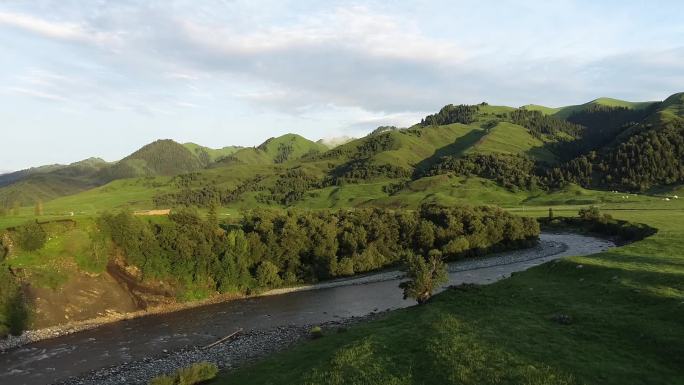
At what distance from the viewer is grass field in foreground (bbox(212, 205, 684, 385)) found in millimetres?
32812

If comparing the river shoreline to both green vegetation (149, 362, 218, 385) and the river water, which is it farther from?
green vegetation (149, 362, 218, 385)

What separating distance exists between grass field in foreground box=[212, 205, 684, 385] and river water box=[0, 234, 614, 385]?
20.2 m

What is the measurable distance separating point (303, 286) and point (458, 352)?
2505 inches

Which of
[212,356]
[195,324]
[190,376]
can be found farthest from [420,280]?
[195,324]

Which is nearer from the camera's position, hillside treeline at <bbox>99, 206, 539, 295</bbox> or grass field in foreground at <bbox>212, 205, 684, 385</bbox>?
grass field in foreground at <bbox>212, 205, 684, 385</bbox>

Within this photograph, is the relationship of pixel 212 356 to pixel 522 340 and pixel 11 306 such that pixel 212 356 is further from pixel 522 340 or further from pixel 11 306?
pixel 11 306

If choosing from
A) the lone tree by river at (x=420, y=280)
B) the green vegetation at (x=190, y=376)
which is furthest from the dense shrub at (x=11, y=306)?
the lone tree by river at (x=420, y=280)

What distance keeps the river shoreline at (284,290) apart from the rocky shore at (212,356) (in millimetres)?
20253

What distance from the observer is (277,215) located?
114 m

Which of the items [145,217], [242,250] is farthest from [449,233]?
[145,217]

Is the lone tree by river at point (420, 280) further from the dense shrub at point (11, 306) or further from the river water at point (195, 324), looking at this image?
the dense shrub at point (11, 306)

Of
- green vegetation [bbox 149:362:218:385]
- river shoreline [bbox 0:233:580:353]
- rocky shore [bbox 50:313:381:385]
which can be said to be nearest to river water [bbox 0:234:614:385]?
river shoreline [bbox 0:233:580:353]

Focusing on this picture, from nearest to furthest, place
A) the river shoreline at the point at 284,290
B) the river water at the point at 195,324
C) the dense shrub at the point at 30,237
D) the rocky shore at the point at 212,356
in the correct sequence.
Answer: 1. the rocky shore at the point at 212,356
2. the river water at the point at 195,324
3. the river shoreline at the point at 284,290
4. the dense shrub at the point at 30,237

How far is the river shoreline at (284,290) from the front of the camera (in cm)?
6650
